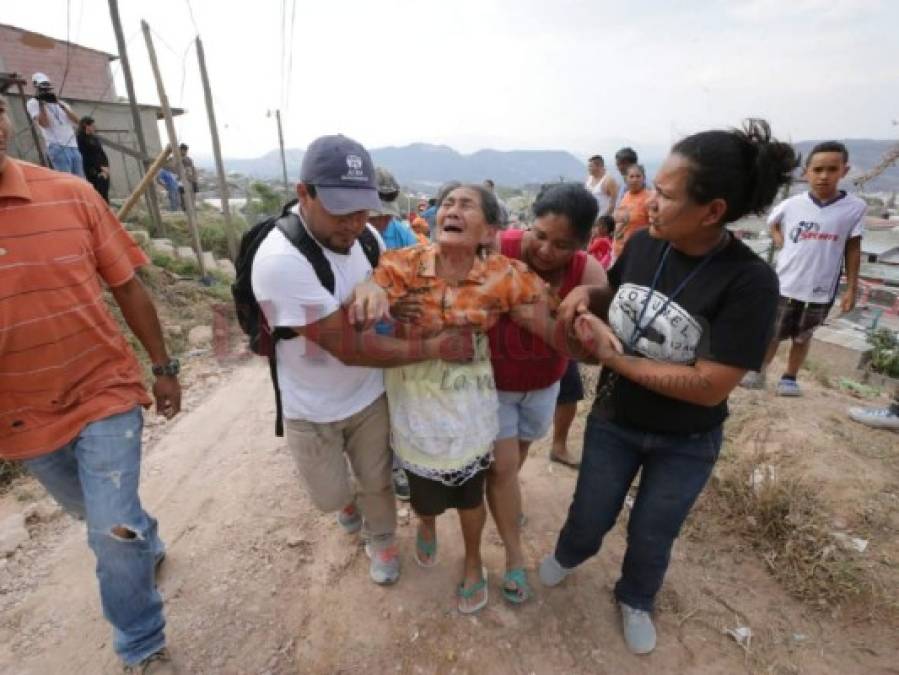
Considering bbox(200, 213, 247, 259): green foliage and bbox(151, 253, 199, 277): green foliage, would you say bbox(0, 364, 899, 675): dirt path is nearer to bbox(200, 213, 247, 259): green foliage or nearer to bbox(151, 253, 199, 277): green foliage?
bbox(151, 253, 199, 277): green foliage

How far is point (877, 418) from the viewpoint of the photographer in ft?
12.2

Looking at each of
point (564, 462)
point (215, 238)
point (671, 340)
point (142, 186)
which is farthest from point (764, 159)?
point (215, 238)

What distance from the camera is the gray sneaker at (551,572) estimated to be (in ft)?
7.70

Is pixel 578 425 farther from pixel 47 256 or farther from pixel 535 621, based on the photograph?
pixel 47 256

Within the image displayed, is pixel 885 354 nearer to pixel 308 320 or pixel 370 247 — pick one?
pixel 370 247

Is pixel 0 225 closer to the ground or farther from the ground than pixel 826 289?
farther from the ground

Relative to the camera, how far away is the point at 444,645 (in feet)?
6.92

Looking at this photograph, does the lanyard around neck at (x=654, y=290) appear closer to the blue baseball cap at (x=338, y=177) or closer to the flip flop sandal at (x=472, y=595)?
the blue baseball cap at (x=338, y=177)

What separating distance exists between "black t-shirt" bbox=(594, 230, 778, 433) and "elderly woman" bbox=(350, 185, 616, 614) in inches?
13.0

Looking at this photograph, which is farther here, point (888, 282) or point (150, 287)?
point (888, 282)

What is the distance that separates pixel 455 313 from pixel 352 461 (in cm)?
96

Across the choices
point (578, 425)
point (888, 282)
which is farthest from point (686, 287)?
point (888, 282)

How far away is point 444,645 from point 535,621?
1.46 ft

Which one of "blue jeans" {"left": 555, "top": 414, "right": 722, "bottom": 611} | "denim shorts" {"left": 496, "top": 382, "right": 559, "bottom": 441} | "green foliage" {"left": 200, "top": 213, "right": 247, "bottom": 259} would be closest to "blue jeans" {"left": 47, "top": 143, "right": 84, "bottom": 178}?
"green foliage" {"left": 200, "top": 213, "right": 247, "bottom": 259}
